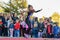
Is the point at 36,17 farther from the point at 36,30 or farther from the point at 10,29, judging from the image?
the point at 10,29

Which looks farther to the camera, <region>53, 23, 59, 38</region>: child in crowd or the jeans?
<region>53, 23, 59, 38</region>: child in crowd

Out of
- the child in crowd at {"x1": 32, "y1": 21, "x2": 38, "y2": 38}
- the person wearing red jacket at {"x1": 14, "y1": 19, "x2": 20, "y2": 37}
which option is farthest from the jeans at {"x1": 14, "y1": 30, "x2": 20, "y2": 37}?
the child in crowd at {"x1": 32, "y1": 21, "x2": 38, "y2": 38}

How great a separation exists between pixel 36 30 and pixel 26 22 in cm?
14

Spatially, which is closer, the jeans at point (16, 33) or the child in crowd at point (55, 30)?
the jeans at point (16, 33)

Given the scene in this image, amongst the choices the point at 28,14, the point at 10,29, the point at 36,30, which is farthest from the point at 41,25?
the point at 10,29

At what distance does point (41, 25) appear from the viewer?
1.56m

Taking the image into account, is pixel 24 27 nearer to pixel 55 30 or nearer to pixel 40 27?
pixel 40 27

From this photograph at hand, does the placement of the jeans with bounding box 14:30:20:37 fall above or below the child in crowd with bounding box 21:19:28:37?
below

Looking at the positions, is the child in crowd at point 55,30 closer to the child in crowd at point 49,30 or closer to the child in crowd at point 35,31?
the child in crowd at point 49,30

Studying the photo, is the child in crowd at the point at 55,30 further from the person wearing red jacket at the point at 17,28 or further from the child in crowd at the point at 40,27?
the person wearing red jacket at the point at 17,28

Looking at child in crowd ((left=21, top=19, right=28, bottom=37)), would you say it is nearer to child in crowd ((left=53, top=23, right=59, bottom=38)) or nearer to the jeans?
the jeans

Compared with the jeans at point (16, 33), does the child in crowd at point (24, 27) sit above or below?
above

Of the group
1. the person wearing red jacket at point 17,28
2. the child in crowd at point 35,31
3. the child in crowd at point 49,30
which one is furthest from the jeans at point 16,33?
the child in crowd at point 49,30

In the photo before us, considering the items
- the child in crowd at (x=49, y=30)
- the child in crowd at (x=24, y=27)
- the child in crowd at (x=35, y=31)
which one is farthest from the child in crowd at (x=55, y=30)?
the child in crowd at (x=24, y=27)
